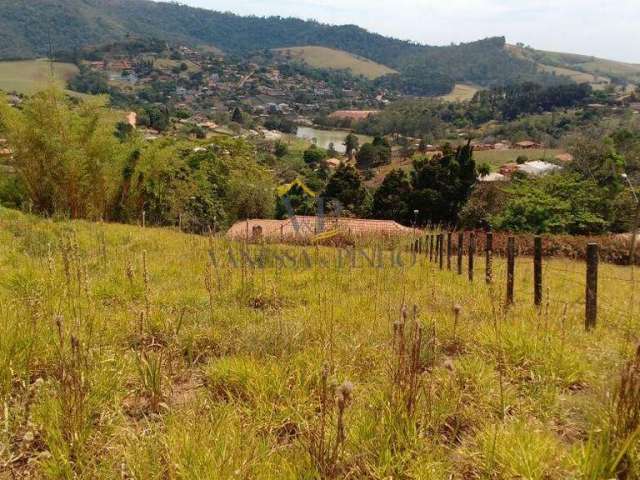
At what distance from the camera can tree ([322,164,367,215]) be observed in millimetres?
34750

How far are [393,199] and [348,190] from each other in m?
3.79

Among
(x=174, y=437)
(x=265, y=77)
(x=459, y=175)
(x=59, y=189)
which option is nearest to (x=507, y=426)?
(x=174, y=437)

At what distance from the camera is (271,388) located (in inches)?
98.4

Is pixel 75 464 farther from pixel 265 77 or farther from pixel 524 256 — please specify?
pixel 265 77

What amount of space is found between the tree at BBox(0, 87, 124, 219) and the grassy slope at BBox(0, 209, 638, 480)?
907 centimetres

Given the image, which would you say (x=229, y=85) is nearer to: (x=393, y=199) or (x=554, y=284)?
(x=393, y=199)

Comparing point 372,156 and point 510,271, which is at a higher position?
point 372,156

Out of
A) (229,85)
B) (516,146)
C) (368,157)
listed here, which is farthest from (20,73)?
(516,146)

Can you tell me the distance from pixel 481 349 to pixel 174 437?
2.12 metres

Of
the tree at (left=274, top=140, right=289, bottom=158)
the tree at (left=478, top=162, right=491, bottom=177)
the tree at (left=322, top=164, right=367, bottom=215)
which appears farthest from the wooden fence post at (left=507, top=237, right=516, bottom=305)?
the tree at (left=274, top=140, right=289, bottom=158)

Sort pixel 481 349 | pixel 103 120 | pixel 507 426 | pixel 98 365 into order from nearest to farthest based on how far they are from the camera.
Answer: pixel 507 426 → pixel 98 365 → pixel 481 349 → pixel 103 120

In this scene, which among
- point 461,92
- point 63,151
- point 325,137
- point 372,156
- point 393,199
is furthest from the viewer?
point 461,92

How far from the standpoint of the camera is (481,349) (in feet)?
10.3

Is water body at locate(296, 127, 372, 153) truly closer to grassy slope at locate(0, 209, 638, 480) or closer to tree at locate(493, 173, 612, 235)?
tree at locate(493, 173, 612, 235)
